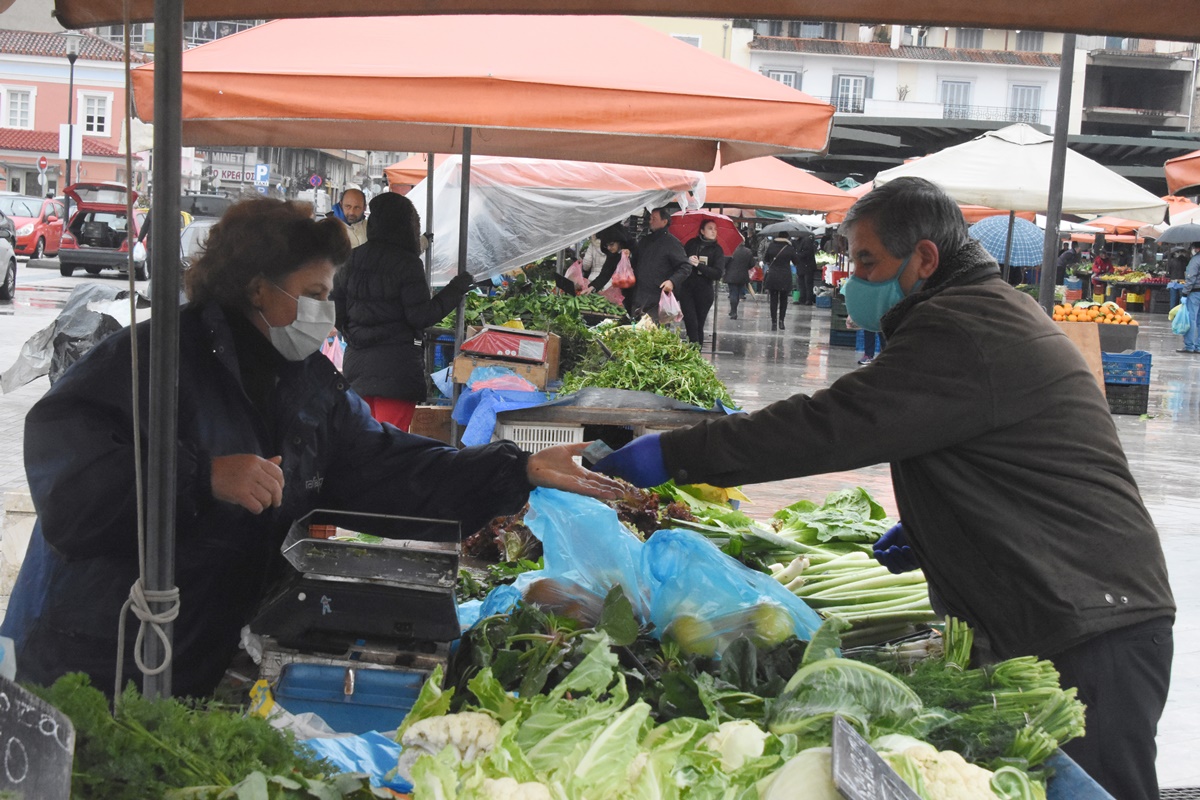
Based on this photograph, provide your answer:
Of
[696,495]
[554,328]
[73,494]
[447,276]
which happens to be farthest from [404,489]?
[447,276]

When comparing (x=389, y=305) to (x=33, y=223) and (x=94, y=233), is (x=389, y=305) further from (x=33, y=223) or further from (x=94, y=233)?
(x=33, y=223)

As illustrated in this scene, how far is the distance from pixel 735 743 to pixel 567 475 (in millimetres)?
1156

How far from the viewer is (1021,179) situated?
36.0 feet

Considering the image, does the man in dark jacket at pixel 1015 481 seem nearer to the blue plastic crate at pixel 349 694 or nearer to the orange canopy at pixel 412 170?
the blue plastic crate at pixel 349 694

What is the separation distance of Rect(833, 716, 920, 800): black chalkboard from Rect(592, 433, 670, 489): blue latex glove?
113 cm

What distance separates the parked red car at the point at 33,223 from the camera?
31297 mm

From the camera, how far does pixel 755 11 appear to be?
2729 millimetres

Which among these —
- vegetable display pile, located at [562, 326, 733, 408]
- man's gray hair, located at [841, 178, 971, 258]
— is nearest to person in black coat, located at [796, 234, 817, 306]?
vegetable display pile, located at [562, 326, 733, 408]

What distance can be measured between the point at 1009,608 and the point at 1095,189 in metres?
9.62

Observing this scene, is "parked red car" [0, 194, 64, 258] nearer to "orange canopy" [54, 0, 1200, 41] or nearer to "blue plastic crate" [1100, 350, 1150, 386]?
"blue plastic crate" [1100, 350, 1150, 386]

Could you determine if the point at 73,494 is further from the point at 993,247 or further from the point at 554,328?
the point at 993,247

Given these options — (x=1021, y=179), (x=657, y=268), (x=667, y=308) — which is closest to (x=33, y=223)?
(x=657, y=268)

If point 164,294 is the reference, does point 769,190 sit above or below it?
above

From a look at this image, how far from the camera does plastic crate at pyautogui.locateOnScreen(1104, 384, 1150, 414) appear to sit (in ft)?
47.5
